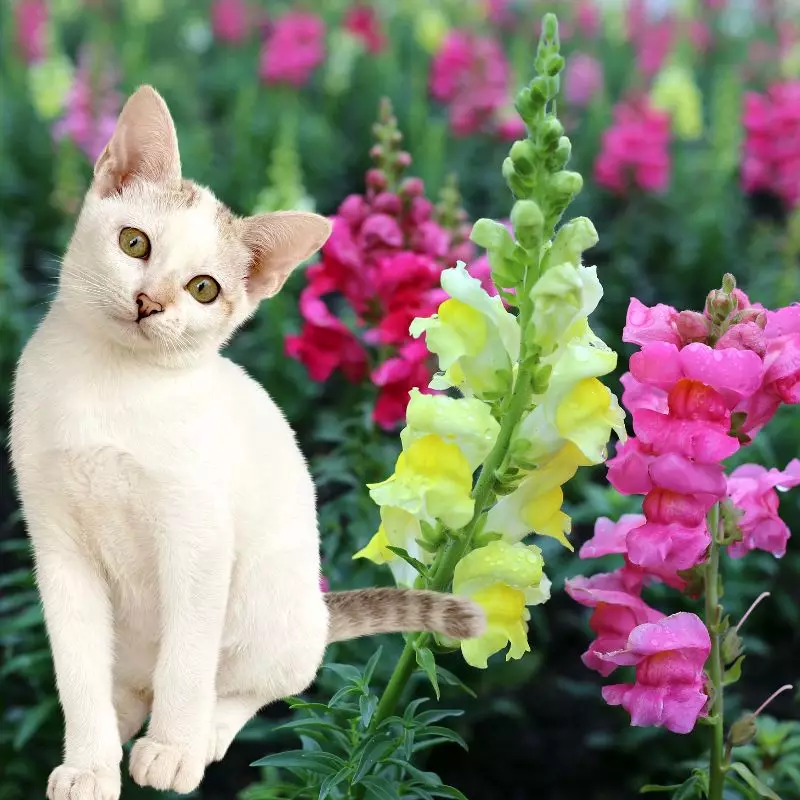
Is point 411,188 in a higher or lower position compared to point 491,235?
lower

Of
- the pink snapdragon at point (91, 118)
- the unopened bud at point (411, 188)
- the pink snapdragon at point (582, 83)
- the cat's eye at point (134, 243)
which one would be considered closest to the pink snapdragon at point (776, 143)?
the pink snapdragon at point (582, 83)

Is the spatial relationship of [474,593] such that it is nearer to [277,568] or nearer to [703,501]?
[277,568]

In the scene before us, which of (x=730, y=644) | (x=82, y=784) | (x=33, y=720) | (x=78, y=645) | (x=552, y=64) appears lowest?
(x=33, y=720)

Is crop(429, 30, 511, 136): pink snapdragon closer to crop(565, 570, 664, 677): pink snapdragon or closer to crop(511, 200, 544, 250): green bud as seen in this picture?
crop(565, 570, 664, 677): pink snapdragon

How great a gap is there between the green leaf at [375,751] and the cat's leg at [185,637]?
294mm

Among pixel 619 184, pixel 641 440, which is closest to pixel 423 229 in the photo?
pixel 641 440

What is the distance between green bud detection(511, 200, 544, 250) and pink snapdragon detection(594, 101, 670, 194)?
427cm

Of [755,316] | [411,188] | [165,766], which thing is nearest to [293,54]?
[411,188]

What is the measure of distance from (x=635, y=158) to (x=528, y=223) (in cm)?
430

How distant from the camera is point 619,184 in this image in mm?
5320

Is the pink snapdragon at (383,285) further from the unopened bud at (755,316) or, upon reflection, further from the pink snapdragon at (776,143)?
the pink snapdragon at (776,143)

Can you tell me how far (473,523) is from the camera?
1234 millimetres

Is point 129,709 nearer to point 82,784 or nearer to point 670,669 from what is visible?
point 82,784

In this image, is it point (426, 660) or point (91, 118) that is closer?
→ point (426, 660)
